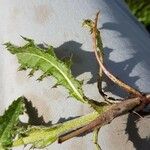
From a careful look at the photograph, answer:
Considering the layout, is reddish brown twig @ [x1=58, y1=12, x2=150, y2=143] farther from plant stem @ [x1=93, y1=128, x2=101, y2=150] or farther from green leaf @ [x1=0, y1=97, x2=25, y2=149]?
green leaf @ [x1=0, y1=97, x2=25, y2=149]

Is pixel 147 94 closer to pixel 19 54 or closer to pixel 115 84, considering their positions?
pixel 115 84

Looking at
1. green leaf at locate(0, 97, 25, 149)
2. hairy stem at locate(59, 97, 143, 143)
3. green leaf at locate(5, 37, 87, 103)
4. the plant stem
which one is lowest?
green leaf at locate(0, 97, 25, 149)

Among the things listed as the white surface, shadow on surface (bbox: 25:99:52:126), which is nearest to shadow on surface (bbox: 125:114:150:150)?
the white surface

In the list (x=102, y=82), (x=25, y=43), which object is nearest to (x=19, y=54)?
(x=25, y=43)

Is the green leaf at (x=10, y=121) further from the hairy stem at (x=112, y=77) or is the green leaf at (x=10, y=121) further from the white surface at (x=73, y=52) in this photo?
the hairy stem at (x=112, y=77)

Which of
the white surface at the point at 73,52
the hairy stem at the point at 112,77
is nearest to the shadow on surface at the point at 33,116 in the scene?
the white surface at the point at 73,52
